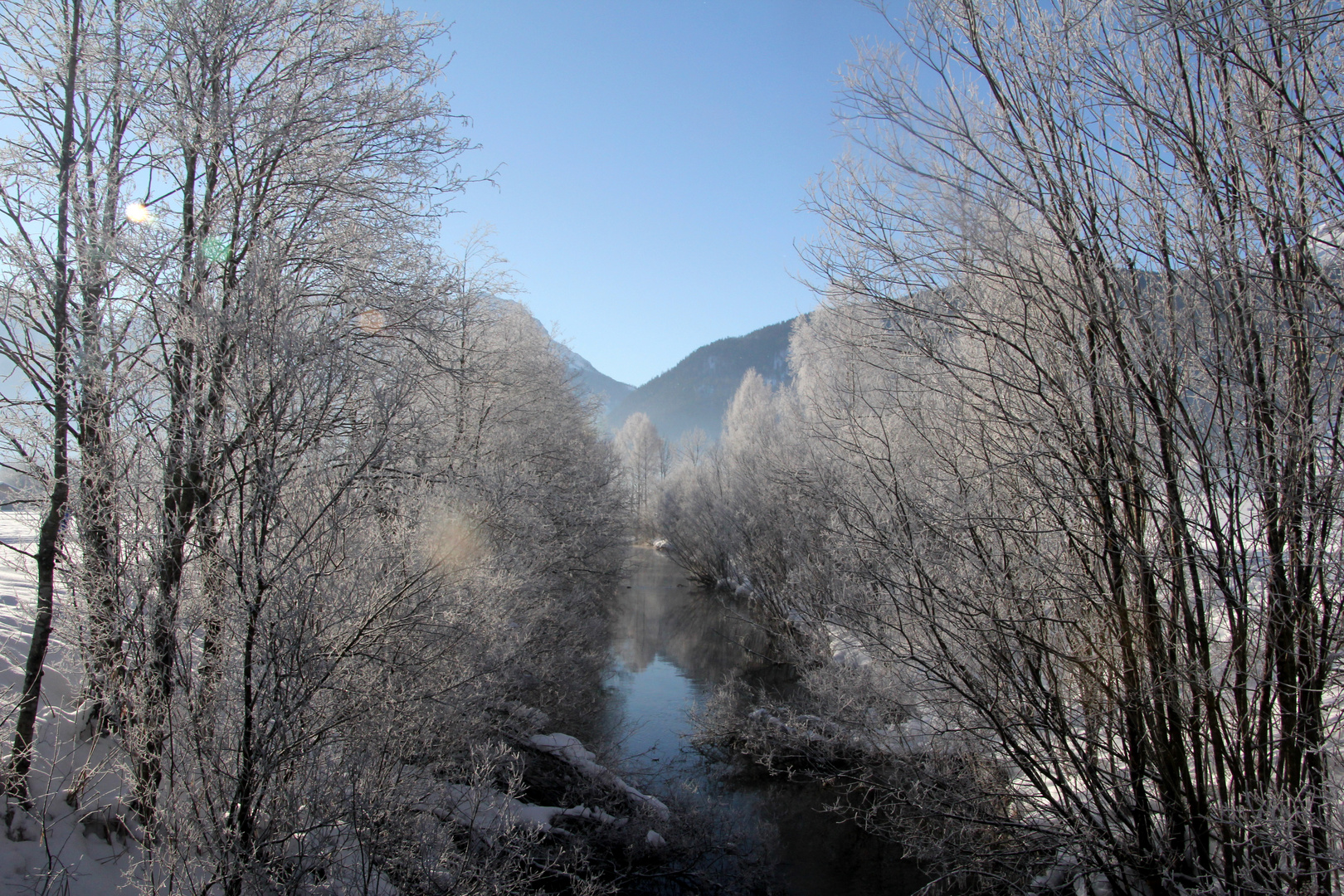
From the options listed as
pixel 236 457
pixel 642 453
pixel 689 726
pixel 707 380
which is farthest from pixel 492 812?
pixel 707 380

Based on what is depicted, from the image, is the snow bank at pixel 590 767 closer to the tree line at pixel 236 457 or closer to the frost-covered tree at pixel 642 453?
the tree line at pixel 236 457

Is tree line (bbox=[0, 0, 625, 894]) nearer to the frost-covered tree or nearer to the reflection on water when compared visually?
the reflection on water

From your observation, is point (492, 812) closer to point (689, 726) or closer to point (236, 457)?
point (236, 457)

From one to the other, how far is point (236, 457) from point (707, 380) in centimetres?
16533

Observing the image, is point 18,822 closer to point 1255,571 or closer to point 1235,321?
point 1255,571

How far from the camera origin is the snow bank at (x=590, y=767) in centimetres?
804

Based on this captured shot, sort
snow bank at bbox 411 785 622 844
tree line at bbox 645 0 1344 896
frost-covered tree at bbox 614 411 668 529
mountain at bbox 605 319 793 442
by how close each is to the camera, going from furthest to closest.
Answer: mountain at bbox 605 319 793 442 → frost-covered tree at bbox 614 411 668 529 → snow bank at bbox 411 785 622 844 → tree line at bbox 645 0 1344 896

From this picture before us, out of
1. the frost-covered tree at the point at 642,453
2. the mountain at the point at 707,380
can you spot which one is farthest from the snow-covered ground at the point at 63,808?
the mountain at the point at 707,380

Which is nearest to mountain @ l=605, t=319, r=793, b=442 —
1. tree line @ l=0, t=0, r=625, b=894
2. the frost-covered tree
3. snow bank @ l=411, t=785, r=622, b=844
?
the frost-covered tree

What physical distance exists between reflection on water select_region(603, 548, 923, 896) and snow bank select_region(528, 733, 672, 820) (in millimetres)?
1018

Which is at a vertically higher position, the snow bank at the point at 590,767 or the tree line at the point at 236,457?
the tree line at the point at 236,457

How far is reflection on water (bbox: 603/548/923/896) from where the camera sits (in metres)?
7.52

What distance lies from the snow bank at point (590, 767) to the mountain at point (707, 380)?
127507 mm

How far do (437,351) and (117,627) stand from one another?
4.11m
